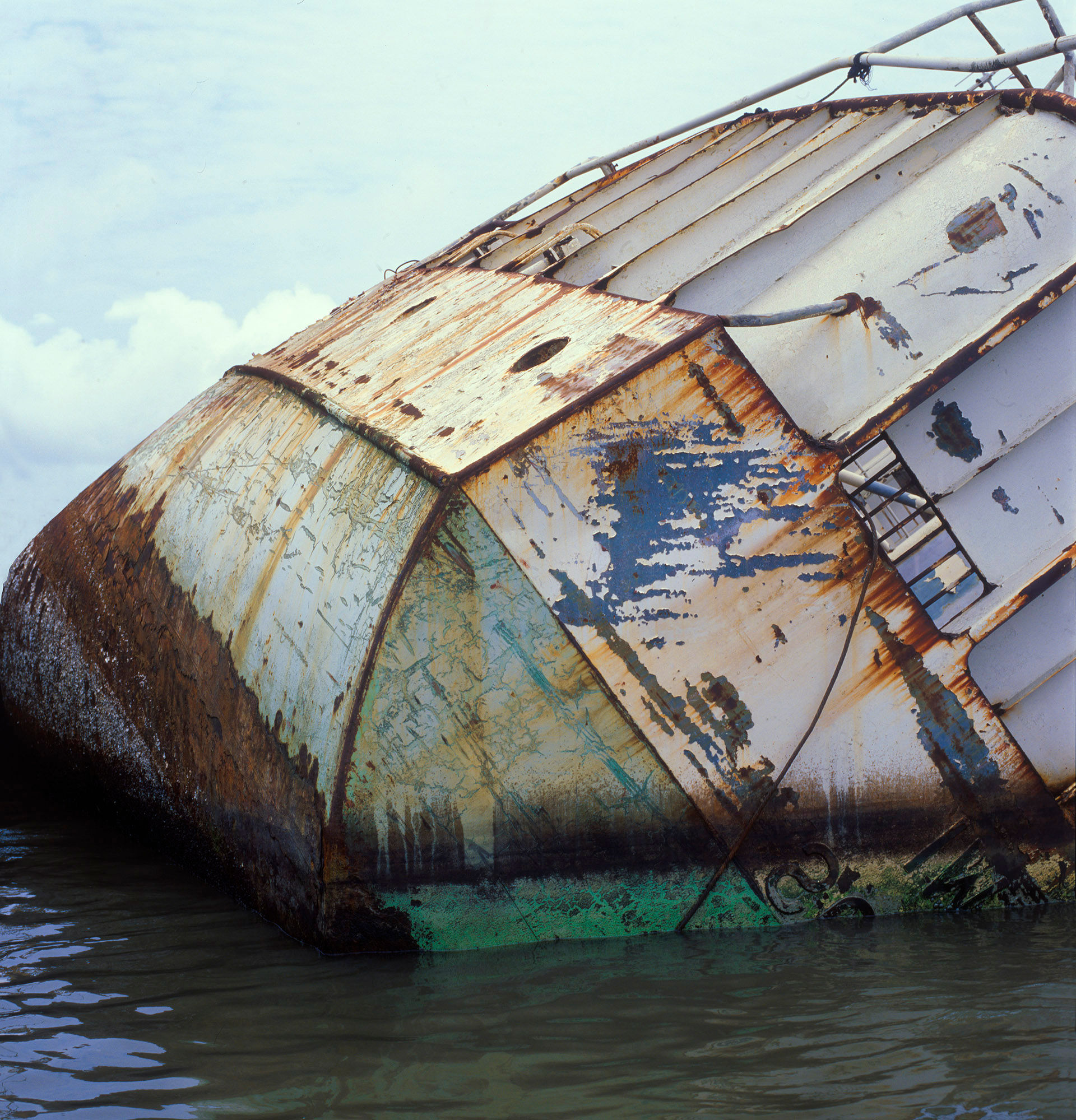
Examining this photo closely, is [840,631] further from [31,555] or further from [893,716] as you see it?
[31,555]

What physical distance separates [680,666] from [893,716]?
2.64 feet

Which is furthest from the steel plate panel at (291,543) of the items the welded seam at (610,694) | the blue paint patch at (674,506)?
the blue paint patch at (674,506)

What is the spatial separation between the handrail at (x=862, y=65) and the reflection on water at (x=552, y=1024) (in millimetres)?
3391

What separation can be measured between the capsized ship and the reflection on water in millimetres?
163

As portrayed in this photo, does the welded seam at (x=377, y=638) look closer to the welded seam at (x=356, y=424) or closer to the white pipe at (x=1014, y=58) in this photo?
the welded seam at (x=356, y=424)

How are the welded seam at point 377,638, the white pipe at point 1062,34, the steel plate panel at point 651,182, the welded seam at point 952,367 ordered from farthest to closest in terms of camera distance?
the steel plate panel at point 651,182 < the white pipe at point 1062,34 < the welded seam at point 952,367 < the welded seam at point 377,638

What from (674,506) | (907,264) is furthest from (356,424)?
(907,264)

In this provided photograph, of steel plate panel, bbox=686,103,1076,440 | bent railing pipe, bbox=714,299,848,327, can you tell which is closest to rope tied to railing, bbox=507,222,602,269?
steel plate panel, bbox=686,103,1076,440

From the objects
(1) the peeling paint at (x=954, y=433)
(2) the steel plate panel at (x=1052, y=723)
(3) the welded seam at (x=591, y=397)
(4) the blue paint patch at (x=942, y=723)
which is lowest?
(2) the steel plate panel at (x=1052, y=723)

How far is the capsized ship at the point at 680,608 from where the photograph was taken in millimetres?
3510

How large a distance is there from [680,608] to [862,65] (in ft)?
11.2

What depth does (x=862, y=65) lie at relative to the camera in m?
5.56

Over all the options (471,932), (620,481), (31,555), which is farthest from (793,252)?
(31,555)

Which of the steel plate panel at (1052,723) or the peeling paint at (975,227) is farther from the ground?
the peeling paint at (975,227)
